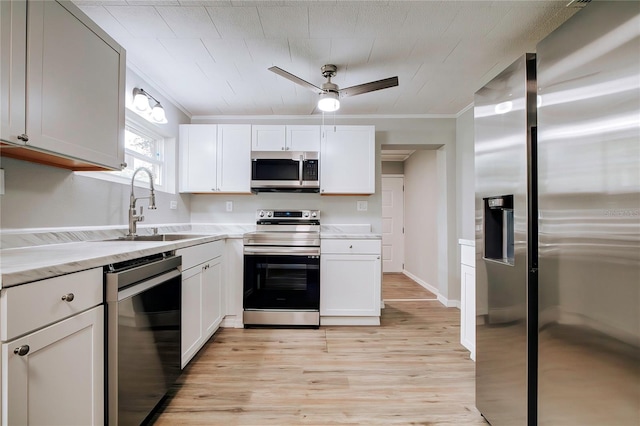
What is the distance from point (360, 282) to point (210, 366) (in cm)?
150

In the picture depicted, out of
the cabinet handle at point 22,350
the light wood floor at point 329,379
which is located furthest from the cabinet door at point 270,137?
the cabinet handle at point 22,350

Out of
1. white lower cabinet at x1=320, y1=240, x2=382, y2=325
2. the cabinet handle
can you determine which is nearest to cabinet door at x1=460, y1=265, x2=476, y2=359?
white lower cabinet at x1=320, y1=240, x2=382, y2=325

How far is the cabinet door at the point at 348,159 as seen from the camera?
126 inches

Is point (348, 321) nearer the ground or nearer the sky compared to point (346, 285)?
nearer the ground

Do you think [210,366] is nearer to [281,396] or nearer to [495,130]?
[281,396]

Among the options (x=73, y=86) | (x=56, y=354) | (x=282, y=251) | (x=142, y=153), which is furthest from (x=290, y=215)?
(x=56, y=354)

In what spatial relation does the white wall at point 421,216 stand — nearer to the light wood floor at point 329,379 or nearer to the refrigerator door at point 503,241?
the light wood floor at point 329,379

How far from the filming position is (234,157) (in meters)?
3.21

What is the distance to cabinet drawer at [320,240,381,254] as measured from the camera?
2.90m

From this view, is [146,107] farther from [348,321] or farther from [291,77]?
[348,321]

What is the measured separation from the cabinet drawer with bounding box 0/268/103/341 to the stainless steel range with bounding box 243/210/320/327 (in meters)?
1.72

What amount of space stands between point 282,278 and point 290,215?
0.83m

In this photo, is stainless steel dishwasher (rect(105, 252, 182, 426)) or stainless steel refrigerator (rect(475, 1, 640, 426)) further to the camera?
stainless steel dishwasher (rect(105, 252, 182, 426))

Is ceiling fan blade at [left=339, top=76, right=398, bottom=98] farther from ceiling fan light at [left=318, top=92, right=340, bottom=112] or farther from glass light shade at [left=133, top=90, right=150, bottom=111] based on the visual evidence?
glass light shade at [left=133, top=90, right=150, bottom=111]
